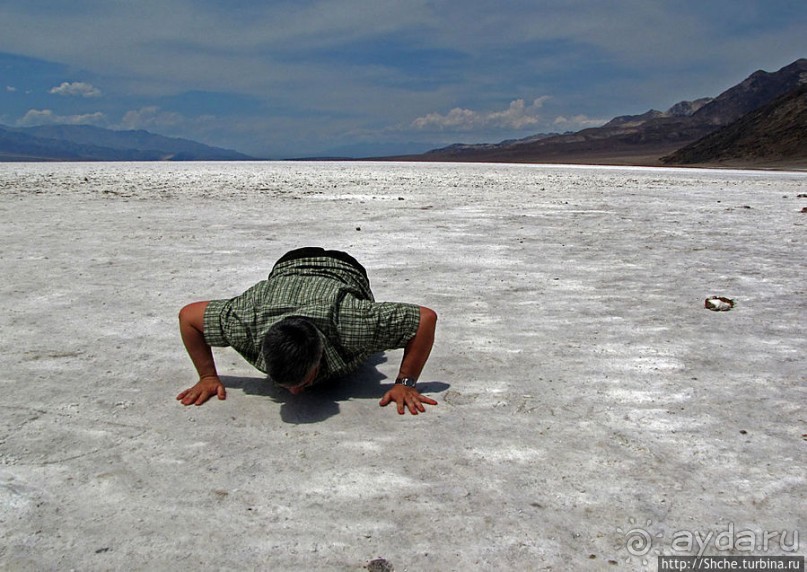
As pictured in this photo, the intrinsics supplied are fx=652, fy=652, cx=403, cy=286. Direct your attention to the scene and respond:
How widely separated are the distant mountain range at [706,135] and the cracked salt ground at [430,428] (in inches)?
2301

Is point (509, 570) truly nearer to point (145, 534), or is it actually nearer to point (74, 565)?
point (145, 534)

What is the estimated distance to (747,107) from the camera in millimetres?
130875

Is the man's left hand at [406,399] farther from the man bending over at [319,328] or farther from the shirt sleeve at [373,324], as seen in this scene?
the shirt sleeve at [373,324]

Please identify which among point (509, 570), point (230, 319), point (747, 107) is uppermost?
point (747, 107)

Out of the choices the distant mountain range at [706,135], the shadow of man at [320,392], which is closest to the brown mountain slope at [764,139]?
the distant mountain range at [706,135]

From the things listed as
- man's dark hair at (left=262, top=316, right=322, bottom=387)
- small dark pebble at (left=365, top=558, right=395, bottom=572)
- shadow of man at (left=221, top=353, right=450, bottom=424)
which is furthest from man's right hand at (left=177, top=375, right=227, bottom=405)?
small dark pebble at (left=365, top=558, right=395, bottom=572)

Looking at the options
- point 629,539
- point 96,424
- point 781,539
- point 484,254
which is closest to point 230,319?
point 96,424

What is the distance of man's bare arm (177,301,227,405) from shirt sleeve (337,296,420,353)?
660 mm

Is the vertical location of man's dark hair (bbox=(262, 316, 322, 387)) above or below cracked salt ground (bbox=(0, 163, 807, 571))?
above

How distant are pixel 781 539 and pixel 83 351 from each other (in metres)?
3.45

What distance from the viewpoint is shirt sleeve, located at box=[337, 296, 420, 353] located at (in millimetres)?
2916
